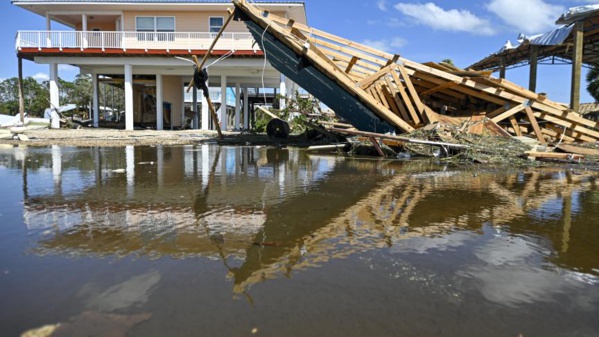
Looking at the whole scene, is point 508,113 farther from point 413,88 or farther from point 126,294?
point 126,294

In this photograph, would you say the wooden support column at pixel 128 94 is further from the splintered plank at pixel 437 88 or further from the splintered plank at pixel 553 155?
the splintered plank at pixel 553 155

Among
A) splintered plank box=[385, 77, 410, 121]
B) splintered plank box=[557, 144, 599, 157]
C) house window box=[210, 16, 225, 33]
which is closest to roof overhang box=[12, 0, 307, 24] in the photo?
house window box=[210, 16, 225, 33]

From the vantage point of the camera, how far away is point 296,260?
3205 millimetres

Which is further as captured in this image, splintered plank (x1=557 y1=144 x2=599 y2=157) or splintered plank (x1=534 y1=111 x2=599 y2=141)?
splintered plank (x1=534 y1=111 x2=599 y2=141)

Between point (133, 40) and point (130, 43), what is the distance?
0.80ft

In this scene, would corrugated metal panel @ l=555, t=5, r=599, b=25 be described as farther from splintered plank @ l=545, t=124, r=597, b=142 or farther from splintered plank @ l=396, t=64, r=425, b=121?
splintered plank @ l=396, t=64, r=425, b=121

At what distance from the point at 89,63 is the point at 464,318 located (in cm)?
2506

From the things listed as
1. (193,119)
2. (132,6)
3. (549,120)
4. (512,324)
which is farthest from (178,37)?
(512,324)

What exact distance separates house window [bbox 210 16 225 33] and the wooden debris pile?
12566 millimetres

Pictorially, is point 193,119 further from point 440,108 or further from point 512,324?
point 512,324

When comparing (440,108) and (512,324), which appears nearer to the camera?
(512,324)

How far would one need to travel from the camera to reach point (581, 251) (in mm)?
3535

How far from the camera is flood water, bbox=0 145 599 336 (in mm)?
2303

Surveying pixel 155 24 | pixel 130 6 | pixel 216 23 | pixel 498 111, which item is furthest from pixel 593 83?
pixel 130 6
